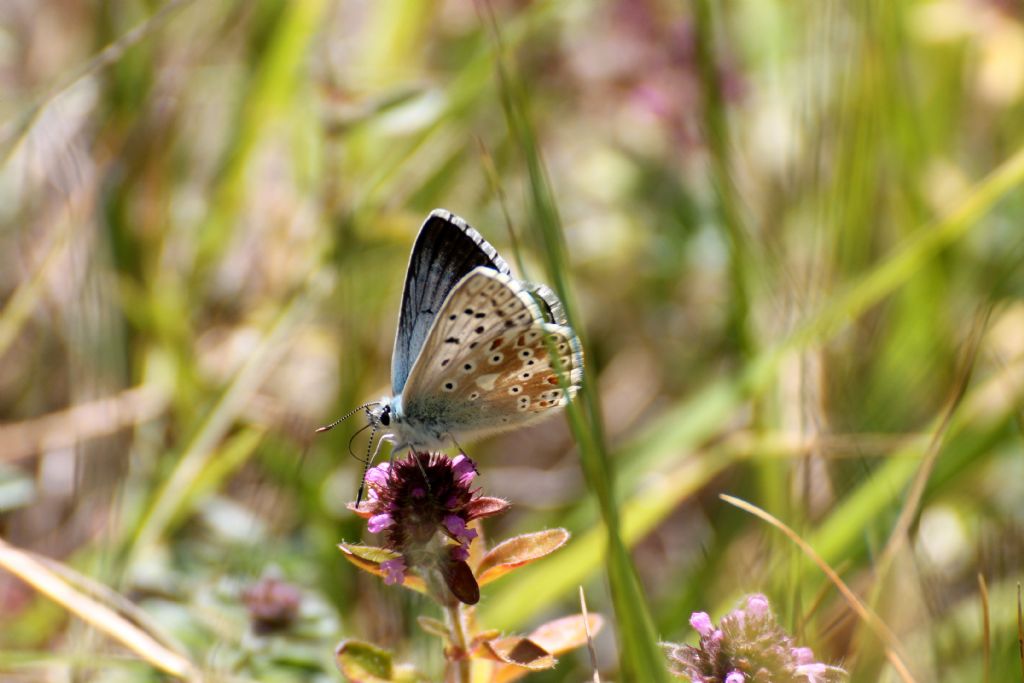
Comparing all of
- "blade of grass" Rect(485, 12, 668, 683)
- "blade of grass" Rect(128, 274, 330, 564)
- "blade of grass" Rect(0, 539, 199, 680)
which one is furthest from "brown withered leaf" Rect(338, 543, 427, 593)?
"blade of grass" Rect(128, 274, 330, 564)

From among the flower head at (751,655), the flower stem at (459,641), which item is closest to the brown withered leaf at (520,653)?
the flower stem at (459,641)

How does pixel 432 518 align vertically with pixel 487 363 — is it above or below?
below

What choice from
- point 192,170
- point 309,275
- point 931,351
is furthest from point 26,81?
point 931,351

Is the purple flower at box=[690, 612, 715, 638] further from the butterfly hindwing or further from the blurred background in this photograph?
the butterfly hindwing

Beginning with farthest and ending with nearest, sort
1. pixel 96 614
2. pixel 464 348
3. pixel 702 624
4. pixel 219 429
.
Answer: pixel 219 429 < pixel 96 614 < pixel 464 348 < pixel 702 624

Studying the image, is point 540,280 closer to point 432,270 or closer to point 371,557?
point 432,270

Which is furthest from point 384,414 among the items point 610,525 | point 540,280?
point 540,280
